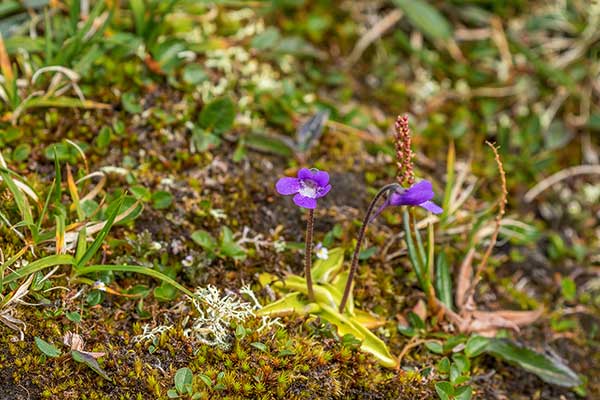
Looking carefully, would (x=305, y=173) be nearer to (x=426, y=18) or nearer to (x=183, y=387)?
(x=183, y=387)

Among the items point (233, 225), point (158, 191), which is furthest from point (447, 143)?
point (158, 191)

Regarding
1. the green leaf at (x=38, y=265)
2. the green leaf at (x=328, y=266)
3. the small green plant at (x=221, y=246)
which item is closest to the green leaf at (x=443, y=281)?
the green leaf at (x=328, y=266)

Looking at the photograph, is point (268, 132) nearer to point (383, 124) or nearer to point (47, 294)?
point (383, 124)

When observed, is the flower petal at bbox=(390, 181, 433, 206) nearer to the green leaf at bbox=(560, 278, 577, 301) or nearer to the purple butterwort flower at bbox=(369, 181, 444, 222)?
the purple butterwort flower at bbox=(369, 181, 444, 222)

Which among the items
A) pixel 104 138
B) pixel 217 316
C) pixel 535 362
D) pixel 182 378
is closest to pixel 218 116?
pixel 104 138

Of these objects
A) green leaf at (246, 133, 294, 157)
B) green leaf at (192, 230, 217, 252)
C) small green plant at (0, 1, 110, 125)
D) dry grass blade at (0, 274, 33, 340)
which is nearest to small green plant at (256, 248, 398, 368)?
green leaf at (192, 230, 217, 252)
